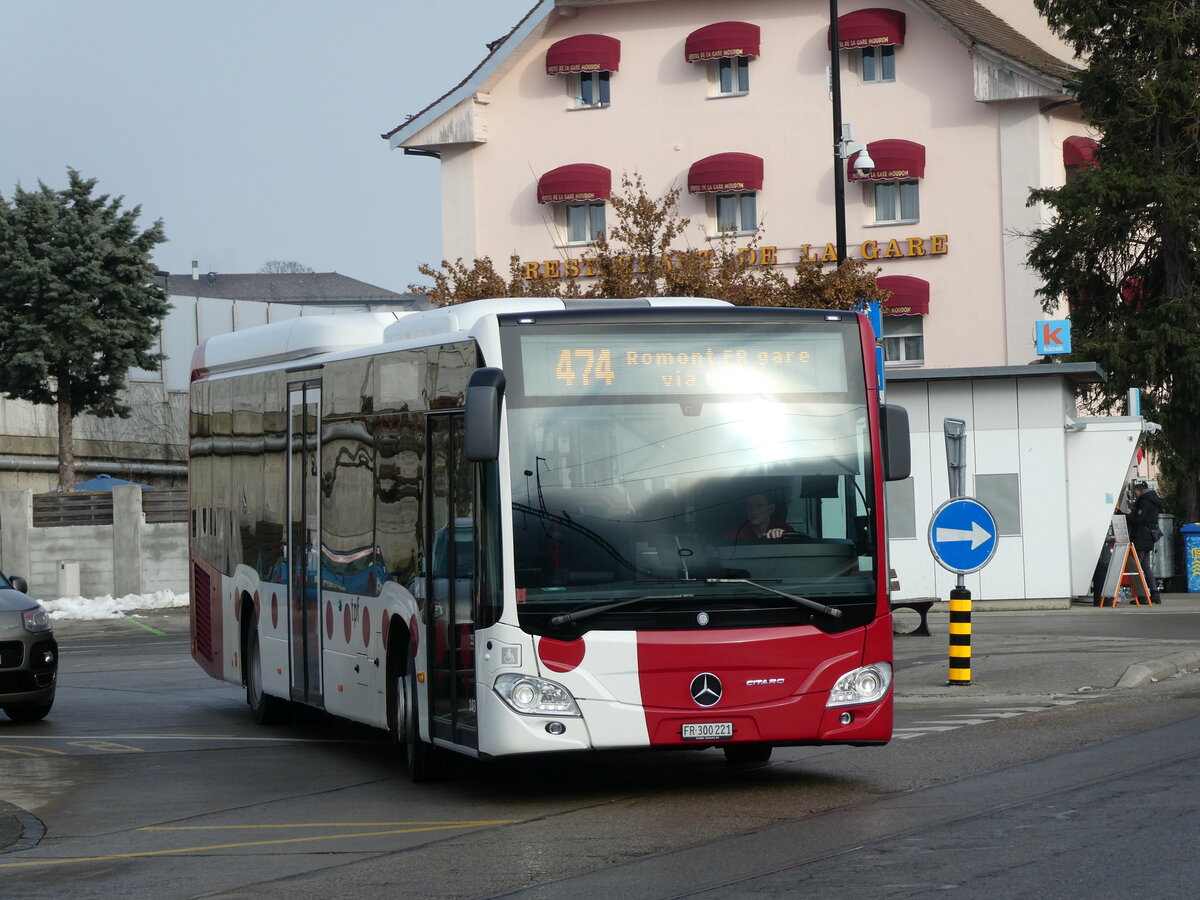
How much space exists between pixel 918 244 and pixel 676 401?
3846cm

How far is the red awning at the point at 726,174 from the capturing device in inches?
1948

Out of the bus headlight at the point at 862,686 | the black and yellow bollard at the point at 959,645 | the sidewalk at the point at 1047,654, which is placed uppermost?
the bus headlight at the point at 862,686

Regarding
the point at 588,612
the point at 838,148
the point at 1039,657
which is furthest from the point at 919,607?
the point at 588,612

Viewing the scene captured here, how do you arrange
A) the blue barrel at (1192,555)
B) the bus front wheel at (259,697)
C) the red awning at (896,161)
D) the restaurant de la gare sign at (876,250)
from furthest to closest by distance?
the restaurant de la gare sign at (876,250) → the red awning at (896,161) → the blue barrel at (1192,555) → the bus front wheel at (259,697)

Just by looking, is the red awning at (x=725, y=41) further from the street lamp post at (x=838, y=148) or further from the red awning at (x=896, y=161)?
the street lamp post at (x=838, y=148)

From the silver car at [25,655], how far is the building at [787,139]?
29796 mm

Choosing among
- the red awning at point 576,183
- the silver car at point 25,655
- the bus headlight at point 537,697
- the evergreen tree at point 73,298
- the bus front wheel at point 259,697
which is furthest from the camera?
the red awning at point 576,183

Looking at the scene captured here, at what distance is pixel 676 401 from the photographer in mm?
Result: 11148

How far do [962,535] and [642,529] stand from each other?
22.7 ft

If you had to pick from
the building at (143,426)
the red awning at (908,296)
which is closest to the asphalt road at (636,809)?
the building at (143,426)

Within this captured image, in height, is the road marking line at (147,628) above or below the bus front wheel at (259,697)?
below

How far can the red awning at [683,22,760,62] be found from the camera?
163 ft

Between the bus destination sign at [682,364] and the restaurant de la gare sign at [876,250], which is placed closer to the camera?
the bus destination sign at [682,364]

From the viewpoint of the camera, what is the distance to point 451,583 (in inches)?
447
